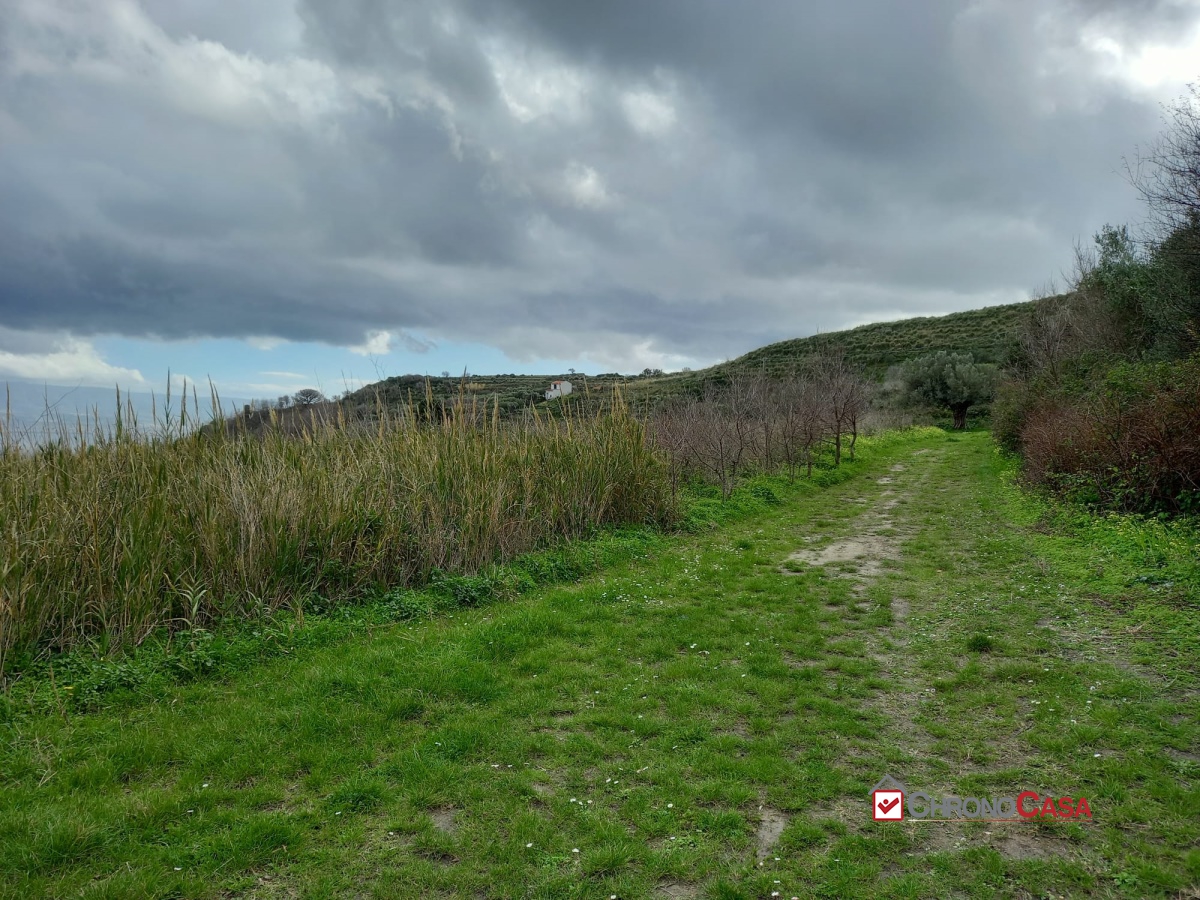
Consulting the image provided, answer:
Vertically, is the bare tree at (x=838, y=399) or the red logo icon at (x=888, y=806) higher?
the bare tree at (x=838, y=399)

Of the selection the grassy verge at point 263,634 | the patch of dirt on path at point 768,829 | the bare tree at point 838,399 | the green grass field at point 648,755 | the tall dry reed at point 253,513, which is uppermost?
the bare tree at point 838,399

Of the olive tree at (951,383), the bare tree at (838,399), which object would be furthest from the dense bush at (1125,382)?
the olive tree at (951,383)

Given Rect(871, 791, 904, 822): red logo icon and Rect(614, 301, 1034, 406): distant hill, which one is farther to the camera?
Rect(614, 301, 1034, 406): distant hill

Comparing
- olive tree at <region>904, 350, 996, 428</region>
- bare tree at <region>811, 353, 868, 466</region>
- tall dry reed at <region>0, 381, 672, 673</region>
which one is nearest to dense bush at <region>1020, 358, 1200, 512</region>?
bare tree at <region>811, 353, 868, 466</region>

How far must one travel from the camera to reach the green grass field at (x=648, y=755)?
302 centimetres

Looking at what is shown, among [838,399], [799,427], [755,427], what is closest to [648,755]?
[755,427]

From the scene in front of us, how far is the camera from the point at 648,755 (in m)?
4.08

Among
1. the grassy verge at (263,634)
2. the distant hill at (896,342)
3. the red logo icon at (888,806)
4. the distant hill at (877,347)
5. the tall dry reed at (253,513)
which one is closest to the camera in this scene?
the red logo icon at (888,806)

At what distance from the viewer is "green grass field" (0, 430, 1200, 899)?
3.02 meters

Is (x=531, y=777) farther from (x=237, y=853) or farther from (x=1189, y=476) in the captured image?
(x=1189, y=476)

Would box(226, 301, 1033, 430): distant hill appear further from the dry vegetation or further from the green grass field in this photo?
the green grass field

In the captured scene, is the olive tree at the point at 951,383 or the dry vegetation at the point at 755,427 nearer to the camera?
the dry vegetation at the point at 755,427

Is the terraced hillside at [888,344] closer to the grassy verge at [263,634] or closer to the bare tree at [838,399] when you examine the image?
the bare tree at [838,399]

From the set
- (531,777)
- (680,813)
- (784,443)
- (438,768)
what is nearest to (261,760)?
(438,768)
